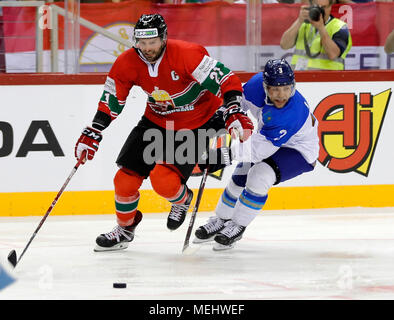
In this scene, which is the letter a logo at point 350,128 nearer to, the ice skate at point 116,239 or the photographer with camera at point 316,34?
the photographer with camera at point 316,34

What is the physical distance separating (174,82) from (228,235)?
0.90m

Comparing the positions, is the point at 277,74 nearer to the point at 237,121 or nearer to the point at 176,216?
the point at 237,121

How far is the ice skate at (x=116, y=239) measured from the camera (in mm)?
4938

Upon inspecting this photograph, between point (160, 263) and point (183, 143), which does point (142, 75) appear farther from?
point (160, 263)

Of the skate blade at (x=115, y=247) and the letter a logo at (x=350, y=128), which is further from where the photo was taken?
the letter a logo at (x=350, y=128)

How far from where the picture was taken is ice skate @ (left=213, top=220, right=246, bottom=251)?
487 centimetres

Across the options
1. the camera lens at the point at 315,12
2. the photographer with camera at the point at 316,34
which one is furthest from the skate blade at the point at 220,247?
the camera lens at the point at 315,12

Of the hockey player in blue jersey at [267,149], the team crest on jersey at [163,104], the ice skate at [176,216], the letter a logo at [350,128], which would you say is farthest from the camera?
the letter a logo at [350,128]

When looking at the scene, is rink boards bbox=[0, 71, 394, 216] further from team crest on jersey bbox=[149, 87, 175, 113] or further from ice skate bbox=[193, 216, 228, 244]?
team crest on jersey bbox=[149, 87, 175, 113]

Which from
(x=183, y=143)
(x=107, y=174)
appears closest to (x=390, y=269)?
(x=183, y=143)

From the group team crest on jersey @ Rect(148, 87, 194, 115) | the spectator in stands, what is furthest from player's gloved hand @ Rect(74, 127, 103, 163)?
the spectator in stands

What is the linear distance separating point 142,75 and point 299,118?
2.94 feet

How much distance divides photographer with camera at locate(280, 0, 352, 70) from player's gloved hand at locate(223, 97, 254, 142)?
1854mm

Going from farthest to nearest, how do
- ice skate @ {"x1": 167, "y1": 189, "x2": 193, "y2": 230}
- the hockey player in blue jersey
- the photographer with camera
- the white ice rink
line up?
the photographer with camera < ice skate @ {"x1": 167, "y1": 189, "x2": 193, "y2": 230} < the hockey player in blue jersey < the white ice rink
